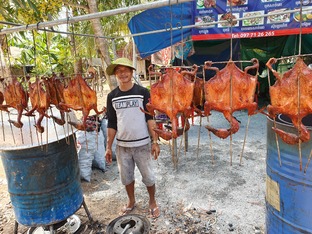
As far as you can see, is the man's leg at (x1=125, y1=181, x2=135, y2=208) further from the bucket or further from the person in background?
the bucket

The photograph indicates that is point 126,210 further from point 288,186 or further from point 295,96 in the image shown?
point 295,96

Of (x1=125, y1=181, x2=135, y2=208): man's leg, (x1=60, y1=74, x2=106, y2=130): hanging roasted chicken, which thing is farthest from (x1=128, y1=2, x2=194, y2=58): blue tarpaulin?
(x1=60, y1=74, x2=106, y2=130): hanging roasted chicken

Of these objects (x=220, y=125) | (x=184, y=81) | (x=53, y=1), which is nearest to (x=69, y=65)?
(x=53, y=1)

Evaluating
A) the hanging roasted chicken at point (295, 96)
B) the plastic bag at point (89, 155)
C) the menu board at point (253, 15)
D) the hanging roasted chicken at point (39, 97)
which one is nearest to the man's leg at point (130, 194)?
the plastic bag at point (89, 155)

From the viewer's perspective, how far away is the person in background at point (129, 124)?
10.2ft

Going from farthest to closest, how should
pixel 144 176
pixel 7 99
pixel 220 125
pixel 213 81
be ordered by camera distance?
pixel 220 125, pixel 144 176, pixel 7 99, pixel 213 81

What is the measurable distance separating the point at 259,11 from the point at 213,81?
15.4 feet

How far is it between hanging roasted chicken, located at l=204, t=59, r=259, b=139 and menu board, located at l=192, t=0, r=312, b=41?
4.11 m

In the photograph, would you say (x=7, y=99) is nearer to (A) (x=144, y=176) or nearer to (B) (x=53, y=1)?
(A) (x=144, y=176)

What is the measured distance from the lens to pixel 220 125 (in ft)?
24.9

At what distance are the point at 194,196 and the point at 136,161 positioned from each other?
123 centimetres

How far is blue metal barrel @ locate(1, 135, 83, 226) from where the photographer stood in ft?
9.17

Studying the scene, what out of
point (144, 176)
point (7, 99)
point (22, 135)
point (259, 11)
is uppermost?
point (259, 11)

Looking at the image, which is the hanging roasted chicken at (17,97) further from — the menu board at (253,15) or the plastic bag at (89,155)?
the menu board at (253,15)
